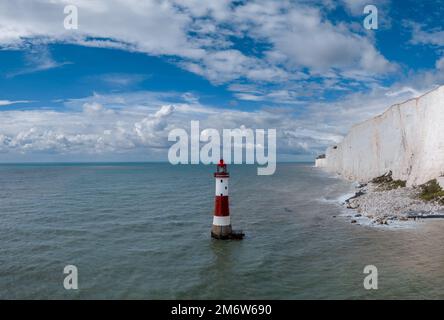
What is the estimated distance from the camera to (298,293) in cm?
1287

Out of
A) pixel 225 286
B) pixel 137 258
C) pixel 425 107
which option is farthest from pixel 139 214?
pixel 425 107

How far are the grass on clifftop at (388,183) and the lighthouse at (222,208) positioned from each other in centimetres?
2316

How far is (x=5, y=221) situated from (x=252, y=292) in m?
22.1

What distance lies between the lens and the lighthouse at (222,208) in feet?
63.9

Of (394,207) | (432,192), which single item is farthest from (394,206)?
(432,192)

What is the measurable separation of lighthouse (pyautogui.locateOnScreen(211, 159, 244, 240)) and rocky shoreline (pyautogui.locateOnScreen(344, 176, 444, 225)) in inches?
369

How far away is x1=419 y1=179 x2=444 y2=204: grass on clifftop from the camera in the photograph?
27.5m

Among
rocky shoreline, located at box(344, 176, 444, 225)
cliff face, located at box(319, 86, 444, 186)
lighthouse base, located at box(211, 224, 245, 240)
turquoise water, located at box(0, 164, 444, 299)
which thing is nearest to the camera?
turquoise water, located at box(0, 164, 444, 299)

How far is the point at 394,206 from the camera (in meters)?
27.6

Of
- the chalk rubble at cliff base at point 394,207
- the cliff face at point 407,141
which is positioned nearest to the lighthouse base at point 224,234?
the chalk rubble at cliff base at point 394,207

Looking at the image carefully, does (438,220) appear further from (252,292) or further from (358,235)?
(252,292)

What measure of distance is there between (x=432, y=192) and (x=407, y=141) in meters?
12.6

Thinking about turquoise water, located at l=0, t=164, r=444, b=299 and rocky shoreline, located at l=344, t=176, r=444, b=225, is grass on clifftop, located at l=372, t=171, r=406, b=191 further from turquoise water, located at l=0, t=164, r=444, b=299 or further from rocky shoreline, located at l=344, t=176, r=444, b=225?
turquoise water, located at l=0, t=164, r=444, b=299

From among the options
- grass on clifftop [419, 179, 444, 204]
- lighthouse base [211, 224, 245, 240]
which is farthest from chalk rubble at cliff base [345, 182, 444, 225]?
lighthouse base [211, 224, 245, 240]
